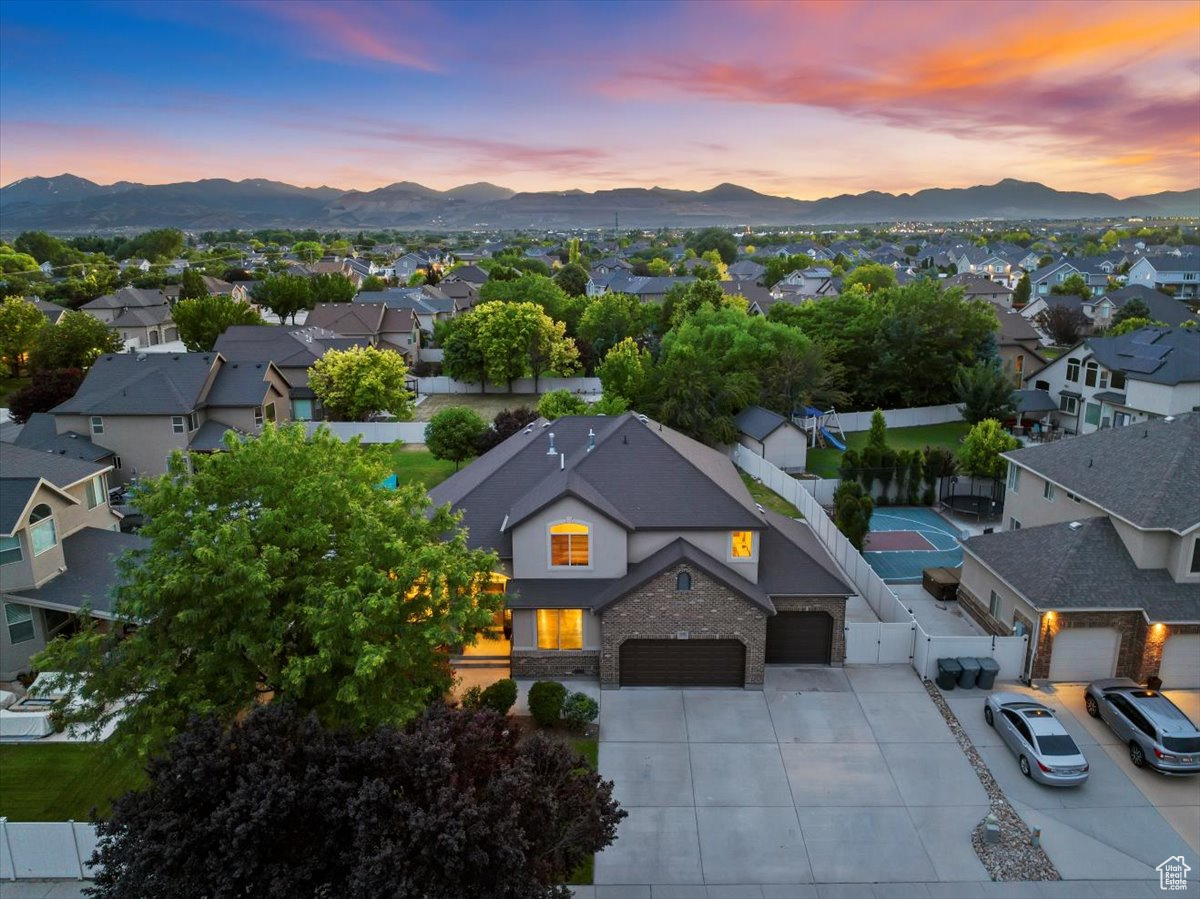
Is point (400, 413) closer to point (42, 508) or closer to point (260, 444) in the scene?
point (42, 508)

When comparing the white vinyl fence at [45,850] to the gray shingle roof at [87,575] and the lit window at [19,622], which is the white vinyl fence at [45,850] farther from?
the lit window at [19,622]

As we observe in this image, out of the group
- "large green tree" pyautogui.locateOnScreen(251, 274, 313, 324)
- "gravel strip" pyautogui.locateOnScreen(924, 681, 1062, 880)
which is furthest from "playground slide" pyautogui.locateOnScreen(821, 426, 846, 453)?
"large green tree" pyautogui.locateOnScreen(251, 274, 313, 324)

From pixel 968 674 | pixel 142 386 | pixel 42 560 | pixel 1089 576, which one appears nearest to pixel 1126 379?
pixel 1089 576

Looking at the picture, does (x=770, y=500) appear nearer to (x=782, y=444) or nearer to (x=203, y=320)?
(x=782, y=444)

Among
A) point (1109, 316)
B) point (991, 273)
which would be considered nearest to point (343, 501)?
point (1109, 316)

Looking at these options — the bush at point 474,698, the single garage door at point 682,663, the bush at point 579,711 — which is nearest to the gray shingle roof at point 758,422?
the single garage door at point 682,663
